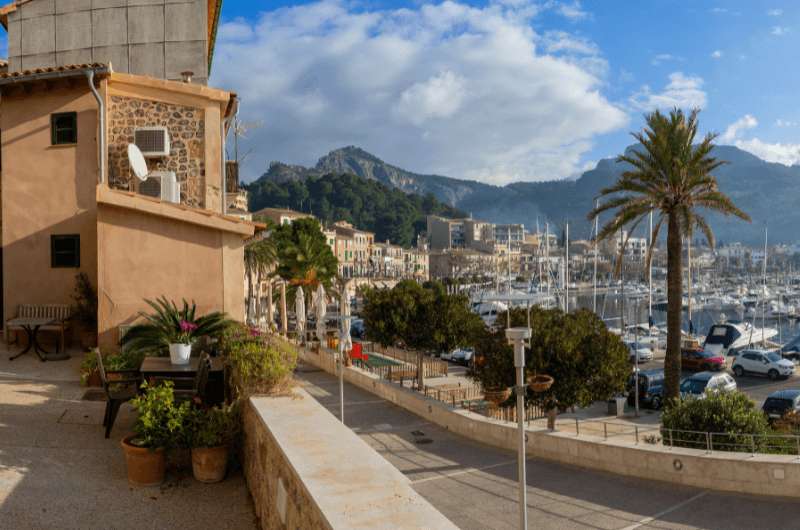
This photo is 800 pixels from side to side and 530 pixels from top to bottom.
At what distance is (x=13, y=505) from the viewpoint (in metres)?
5.85

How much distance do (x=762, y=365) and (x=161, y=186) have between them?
1400 inches

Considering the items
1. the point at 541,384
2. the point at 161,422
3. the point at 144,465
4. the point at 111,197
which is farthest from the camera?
the point at 111,197

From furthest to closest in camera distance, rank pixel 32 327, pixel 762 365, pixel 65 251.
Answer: pixel 762 365
pixel 65 251
pixel 32 327

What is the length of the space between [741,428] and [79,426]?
1293cm

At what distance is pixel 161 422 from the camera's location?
6859 millimetres

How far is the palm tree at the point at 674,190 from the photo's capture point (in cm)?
2067

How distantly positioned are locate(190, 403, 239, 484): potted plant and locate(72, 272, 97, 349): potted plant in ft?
29.6

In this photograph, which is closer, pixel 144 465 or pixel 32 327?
pixel 144 465

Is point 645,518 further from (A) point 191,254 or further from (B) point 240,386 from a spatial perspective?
(A) point 191,254

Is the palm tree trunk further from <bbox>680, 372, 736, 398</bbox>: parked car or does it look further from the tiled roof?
the tiled roof

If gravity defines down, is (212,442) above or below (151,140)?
below

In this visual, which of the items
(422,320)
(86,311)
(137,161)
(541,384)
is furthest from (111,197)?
(422,320)

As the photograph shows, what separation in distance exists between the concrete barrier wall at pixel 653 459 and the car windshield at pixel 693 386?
1706 centimetres

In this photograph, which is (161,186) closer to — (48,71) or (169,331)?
(48,71)
